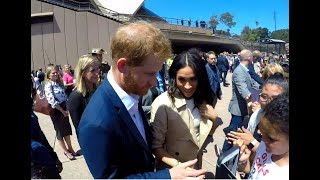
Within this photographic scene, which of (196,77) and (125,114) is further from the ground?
(196,77)

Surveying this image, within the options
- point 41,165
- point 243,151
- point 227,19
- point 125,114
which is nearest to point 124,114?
point 125,114

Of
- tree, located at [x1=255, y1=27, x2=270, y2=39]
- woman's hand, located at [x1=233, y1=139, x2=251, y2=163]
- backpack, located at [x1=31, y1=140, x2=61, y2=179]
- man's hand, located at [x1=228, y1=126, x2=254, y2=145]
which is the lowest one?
woman's hand, located at [x1=233, y1=139, x2=251, y2=163]

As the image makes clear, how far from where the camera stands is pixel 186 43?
3909 cm

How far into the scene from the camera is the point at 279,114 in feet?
6.00

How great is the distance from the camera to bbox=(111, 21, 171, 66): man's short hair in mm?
1571

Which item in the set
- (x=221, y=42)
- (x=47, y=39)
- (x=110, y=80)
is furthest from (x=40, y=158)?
(x=221, y=42)

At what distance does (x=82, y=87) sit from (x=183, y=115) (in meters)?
1.96

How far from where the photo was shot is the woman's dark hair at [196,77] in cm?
241

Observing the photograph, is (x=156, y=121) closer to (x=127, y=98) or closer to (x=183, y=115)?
(x=183, y=115)

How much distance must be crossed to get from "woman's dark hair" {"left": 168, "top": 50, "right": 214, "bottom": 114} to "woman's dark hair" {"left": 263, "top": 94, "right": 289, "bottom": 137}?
60cm

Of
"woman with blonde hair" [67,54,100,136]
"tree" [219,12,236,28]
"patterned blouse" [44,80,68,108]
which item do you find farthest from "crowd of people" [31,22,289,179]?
"tree" [219,12,236,28]

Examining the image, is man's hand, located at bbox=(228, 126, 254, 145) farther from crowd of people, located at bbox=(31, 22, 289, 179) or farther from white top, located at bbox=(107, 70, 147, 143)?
white top, located at bbox=(107, 70, 147, 143)
